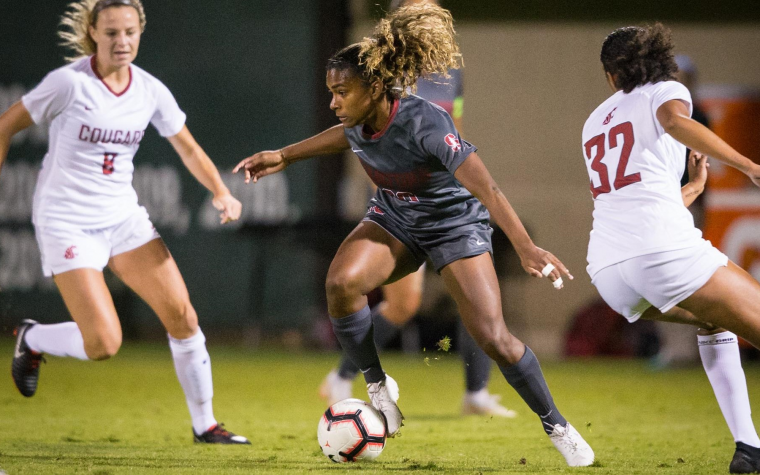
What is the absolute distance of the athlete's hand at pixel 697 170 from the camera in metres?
4.11

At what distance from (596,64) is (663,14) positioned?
96 centimetres

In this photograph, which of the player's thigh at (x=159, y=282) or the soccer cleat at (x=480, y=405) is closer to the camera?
the player's thigh at (x=159, y=282)

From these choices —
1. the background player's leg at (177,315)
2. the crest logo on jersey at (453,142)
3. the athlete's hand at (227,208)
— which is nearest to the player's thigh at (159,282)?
the background player's leg at (177,315)

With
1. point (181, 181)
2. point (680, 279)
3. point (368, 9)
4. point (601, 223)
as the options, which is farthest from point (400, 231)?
point (368, 9)

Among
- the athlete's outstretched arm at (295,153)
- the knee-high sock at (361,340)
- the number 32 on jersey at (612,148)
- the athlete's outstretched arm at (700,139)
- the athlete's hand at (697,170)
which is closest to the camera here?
the athlete's outstretched arm at (700,139)

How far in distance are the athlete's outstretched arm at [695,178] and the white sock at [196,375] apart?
231 cm

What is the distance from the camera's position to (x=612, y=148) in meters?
3.78

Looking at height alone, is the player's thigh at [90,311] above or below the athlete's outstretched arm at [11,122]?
below

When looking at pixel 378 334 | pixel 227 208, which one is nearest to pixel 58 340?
pixel 227 208

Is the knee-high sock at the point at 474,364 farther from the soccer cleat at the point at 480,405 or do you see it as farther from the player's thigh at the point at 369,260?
the player's thigh at the point at 369,260

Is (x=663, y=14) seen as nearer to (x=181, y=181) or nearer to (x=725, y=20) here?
(x=725, y=20)

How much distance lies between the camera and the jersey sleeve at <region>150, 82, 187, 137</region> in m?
4.80

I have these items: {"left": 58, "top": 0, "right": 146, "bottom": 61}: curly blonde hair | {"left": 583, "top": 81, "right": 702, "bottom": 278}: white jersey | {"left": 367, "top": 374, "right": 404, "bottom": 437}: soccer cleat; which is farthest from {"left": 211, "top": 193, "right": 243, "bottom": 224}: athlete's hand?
{"left": 583, "top": 81, "right": 702, "bottom": 278}: white jersey

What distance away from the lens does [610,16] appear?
38.4ft
